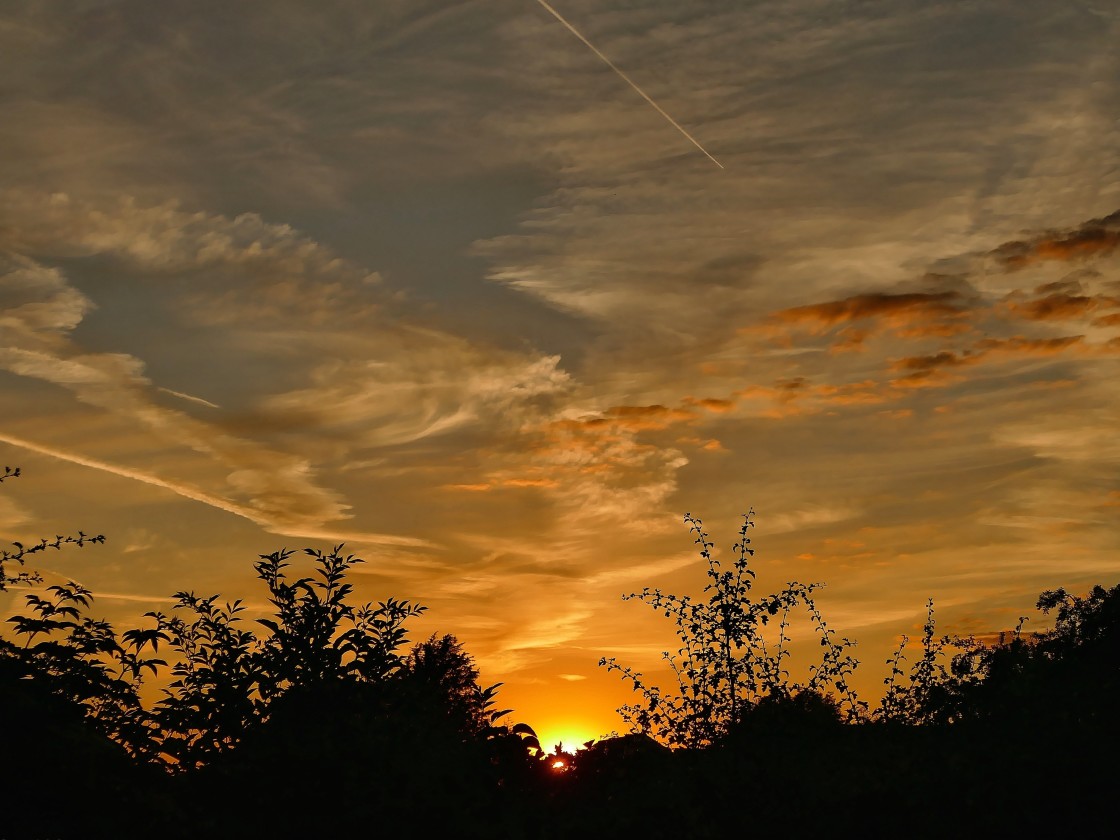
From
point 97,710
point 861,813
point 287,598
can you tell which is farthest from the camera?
point 287,598

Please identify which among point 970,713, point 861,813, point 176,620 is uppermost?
point 176,620

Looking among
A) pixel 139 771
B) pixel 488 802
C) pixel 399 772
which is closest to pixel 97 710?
pixel 139 771

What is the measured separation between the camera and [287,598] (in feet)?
54.1

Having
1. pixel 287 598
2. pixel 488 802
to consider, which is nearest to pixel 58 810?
pixel 488 802

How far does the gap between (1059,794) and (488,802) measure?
7298 millimetres

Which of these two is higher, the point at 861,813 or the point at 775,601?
the point at 775,601

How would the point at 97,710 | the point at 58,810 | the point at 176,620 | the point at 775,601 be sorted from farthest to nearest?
the point at 775,601 < the point at 176,620 < the point at 97,710 < the point at 58,810

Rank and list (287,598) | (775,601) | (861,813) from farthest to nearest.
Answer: (775,601), (287,598), (861,813)

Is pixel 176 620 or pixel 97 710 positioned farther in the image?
pixel 176 620

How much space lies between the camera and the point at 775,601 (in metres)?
20.5

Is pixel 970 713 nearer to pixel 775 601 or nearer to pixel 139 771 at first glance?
pixel 775 601

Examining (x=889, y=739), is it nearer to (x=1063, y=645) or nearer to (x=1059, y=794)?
(x=1059, y=794)

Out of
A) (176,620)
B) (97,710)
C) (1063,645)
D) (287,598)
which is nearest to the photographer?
(97,710)

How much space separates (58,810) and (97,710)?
6.46 ft
